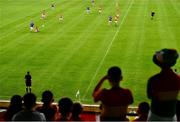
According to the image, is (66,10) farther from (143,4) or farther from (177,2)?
(177,2)

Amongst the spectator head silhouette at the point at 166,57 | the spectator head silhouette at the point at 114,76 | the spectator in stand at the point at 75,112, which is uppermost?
the spectator head silhouette at the point at 166,57

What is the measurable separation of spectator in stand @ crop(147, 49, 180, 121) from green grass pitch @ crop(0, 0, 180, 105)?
11.2 metres

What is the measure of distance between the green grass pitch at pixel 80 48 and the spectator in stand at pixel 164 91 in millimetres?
11181

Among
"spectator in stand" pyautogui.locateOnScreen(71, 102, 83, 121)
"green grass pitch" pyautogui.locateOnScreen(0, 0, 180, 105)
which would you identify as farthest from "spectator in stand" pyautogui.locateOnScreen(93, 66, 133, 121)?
"green grass pitch" pyautogui.locateOnScreen(0, 0, 180, 105)

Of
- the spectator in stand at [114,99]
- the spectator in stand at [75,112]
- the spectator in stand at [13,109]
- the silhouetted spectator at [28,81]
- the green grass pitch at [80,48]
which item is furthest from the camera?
the green grass pitch at [80,48]

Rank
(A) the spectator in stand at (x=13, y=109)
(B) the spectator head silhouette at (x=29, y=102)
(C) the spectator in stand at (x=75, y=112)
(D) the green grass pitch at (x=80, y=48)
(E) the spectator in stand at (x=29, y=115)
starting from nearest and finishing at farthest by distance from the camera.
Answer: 1. (E) the spectator in stand at (x=29, y=115)
2. (B) the spectator head silhouette at (x=29, y=102)
3. (C) the spectator in stand at (x=75, y=112)
4. (A) the spectator in stand at (x=13, y=109)
5. (D) the green grass pitch at (x=80, y=48)

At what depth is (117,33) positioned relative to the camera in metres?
36.8

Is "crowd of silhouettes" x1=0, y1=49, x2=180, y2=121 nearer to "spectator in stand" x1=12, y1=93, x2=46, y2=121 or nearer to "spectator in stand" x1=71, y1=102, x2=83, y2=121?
"spectator in stand" x1=12, y1=93, x2=46, y2=121

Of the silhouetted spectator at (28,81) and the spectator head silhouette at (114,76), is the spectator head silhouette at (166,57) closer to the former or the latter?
the spectator head silhouette at (114,76)

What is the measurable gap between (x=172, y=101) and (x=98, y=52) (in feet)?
70.8

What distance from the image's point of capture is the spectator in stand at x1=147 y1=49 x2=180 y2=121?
752 centimetres

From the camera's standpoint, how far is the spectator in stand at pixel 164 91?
752 centimetres

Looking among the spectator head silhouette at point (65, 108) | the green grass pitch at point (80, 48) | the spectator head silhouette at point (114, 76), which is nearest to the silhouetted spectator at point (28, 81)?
the green grass pitch at point (80, 48)

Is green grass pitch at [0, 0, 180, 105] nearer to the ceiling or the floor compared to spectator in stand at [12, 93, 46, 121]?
nearer to the ceiling
